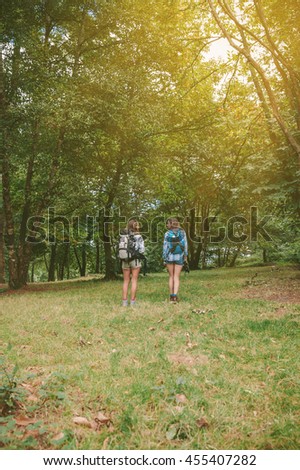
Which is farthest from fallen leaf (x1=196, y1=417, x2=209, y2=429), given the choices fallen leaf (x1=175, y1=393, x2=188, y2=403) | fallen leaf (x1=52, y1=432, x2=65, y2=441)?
fallen leaf (x1=52, y1=432, x2=65, y2=441)

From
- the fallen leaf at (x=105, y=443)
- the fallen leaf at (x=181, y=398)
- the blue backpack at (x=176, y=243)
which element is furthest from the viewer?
the blue backpack at (x=176, y=243)

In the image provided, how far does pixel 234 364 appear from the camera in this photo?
197 inches

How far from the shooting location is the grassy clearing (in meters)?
3.24

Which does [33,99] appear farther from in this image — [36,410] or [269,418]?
[269,418]

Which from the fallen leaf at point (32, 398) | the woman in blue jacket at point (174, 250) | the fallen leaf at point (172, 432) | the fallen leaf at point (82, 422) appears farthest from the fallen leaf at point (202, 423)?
the woman in blue jacket at point (174, 250)

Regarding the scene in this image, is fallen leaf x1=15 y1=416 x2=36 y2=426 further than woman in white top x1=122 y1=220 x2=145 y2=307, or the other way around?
woman in white top x1=122 y1=220 x2=145 y2=307

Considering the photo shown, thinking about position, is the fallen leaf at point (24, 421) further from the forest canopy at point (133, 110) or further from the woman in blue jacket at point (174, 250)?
the forest canopy at point (133, 110)

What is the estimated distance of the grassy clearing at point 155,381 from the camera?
3244mm

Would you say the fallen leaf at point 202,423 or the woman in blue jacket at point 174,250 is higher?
the woman in blue jacket at point 174,250

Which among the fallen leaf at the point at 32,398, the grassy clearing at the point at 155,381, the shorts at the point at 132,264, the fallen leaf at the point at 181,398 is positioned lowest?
the grassy clearing at the point at 155,381

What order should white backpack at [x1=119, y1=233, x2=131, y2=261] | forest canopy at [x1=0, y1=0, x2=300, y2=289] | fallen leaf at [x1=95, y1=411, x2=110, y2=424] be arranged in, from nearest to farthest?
fallen leaf at [x1=95, y1=411, x2=110, y2=424]
white backpack at [x1=119, y1=233, x2=131, y2=261]
forest canopy at [x1=0, y1=0, x2=300, y2=289]

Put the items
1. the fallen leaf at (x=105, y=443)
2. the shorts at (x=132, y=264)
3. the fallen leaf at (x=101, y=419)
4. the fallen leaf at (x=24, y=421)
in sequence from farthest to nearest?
the shorts at (x=132, y=264) → the fallen leaf at (x=101, y=419) → the fallen leaf at (x=24, y=421) → the fallen leaf at (x=105, y=443)

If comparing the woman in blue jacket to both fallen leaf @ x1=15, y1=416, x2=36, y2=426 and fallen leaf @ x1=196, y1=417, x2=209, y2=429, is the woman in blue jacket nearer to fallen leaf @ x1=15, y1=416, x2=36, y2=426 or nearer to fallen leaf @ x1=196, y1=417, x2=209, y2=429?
fallen leaf @ x1=196, y1=417, x2=209, y2=429
